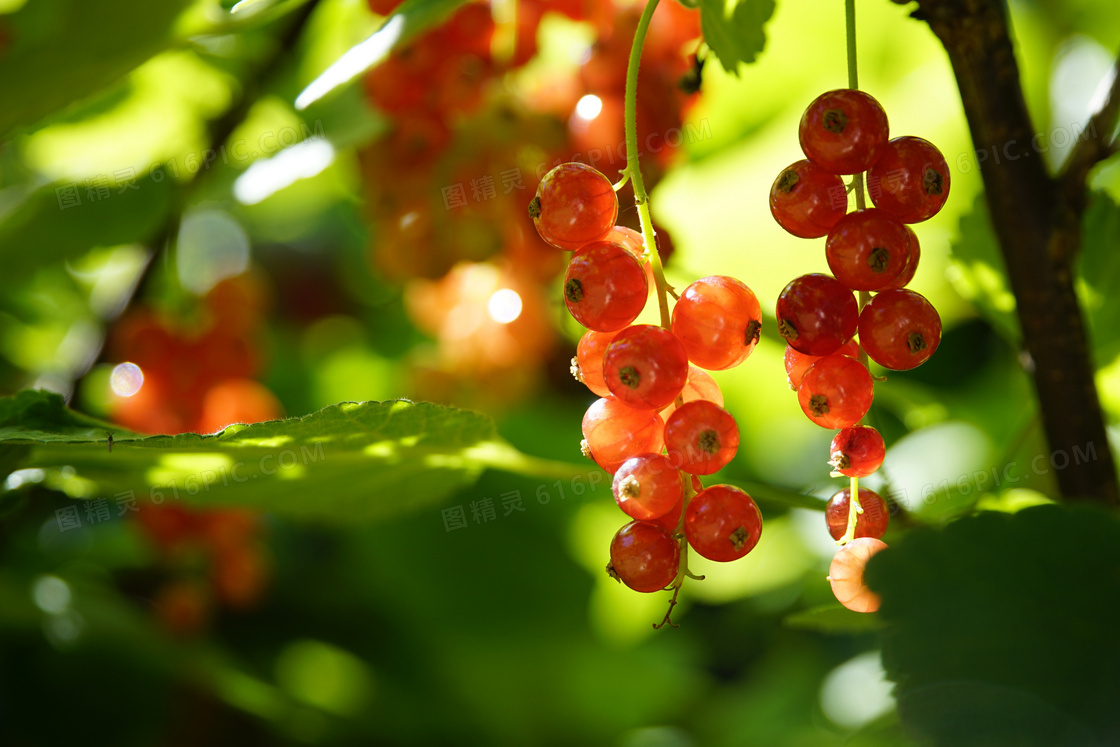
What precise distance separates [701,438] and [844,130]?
20 centimetres

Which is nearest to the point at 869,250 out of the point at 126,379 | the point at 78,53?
the point at 78,53

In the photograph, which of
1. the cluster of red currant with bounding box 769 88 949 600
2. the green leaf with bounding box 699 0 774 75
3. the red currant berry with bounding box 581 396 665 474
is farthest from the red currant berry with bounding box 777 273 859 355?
the green leaf with bounding box 699 0 774 75

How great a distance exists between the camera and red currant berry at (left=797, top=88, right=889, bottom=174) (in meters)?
0.55

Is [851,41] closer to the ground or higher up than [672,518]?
higher up

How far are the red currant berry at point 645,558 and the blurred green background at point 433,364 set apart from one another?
0.60ft

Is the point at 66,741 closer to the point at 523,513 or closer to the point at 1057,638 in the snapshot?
the point at 523,513

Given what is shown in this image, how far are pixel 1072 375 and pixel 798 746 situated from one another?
728 mm

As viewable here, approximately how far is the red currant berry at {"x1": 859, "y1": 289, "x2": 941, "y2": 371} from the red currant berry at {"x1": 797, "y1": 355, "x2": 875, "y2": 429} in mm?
19

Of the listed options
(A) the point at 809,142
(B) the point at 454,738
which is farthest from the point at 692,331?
(B) the point at 454,738

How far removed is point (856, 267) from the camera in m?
0.55

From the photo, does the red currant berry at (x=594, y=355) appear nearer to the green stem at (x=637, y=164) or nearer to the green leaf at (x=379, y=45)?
the green stem at (x=637, y=164)

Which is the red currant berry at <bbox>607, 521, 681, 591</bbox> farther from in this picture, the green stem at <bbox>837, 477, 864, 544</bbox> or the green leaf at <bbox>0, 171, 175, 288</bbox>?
the green leaf at <bbox>0, 171, 175, 288</bbox>

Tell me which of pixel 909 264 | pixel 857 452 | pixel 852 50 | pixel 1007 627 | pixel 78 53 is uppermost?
pixel 78 53

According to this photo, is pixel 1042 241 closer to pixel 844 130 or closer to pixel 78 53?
pixel 844 130
